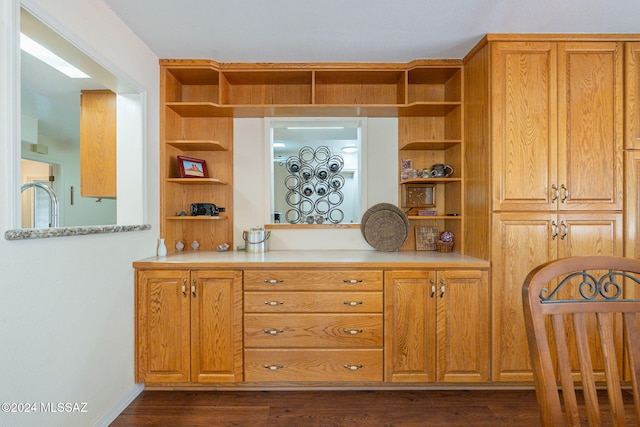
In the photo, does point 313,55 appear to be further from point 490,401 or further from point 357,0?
point 490,401

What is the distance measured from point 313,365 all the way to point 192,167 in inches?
67.5

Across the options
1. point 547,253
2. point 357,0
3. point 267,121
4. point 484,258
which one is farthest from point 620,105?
point 267,121

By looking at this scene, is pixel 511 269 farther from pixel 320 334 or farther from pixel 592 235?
pixel 320 334

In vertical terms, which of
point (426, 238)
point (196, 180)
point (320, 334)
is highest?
point (196, 180)

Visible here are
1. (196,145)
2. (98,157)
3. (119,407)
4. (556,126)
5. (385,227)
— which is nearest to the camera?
(119,407)

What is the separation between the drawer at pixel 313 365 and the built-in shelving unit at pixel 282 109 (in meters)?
1.02

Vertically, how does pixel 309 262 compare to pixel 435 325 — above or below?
above

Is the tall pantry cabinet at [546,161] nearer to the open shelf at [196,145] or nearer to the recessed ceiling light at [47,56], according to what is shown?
the open shelf at [196,145]

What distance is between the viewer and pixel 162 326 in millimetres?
2262

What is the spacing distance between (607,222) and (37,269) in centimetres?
312

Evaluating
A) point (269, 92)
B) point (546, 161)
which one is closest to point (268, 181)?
point (269, 92)

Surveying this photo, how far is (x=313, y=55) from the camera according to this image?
8.22ft

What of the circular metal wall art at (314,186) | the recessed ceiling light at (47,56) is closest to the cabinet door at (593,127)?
the circular metal wall art at (314,186)

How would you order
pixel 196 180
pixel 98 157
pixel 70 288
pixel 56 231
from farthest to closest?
pixel 196 180
pixel 98 157
pixel 70 288
pixel 56 231
